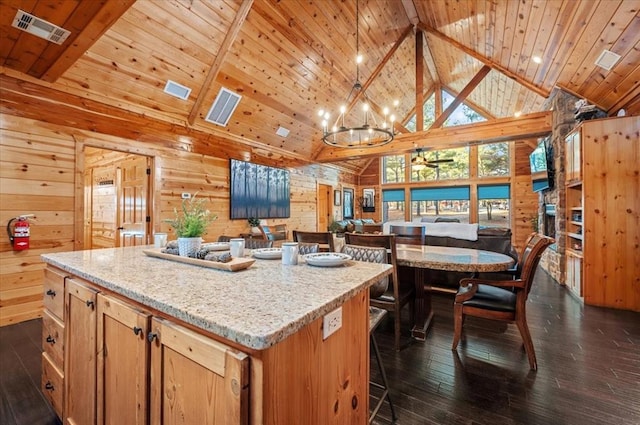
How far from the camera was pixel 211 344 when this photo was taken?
31.2 inches

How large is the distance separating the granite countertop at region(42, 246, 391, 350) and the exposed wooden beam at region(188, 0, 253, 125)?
125 inches

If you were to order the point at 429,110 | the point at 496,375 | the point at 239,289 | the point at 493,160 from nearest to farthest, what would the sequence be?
the point at 239,289 → the point at 496,375 → the point at 493,160 → the point at 429,110

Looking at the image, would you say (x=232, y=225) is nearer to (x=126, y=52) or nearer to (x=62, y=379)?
(x=126, y=52)

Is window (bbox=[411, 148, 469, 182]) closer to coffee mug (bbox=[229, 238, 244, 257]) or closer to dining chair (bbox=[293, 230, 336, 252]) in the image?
dining chair (bbox=[293, 230, 336, 252])

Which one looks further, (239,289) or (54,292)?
(54,292)

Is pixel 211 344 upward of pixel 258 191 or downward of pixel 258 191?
downward

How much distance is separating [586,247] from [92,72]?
6458 millimetres

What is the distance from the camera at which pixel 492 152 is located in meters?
8.86

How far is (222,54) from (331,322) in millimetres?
4011

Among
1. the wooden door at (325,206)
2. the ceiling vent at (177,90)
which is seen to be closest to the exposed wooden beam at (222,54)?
the ceiling vent at (177,90)

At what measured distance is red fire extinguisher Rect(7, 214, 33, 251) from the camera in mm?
3023

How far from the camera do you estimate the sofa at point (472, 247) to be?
3741 mm

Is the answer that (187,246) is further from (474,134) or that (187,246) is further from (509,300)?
(474,134)

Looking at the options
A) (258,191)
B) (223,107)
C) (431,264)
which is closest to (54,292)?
(431,264)
